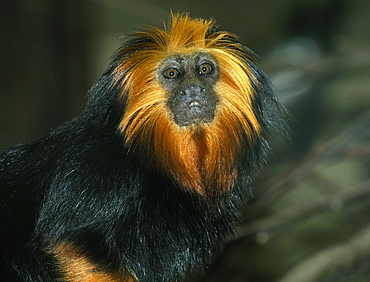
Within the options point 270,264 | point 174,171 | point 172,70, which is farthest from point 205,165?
point 270,264

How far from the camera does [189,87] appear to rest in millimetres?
2996

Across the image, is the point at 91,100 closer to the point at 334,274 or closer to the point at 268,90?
the point at 268,90

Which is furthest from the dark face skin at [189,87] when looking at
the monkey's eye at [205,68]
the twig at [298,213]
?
the twig at [298,213]

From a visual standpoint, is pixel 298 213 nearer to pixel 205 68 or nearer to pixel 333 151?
pixel 333 151

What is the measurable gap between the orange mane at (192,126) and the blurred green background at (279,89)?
1.25 metres

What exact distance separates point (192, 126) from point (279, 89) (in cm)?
219

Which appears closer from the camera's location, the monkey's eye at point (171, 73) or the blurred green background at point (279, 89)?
the monkey's eye at point (171, 73)

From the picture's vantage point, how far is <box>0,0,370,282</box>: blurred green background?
4531 mm

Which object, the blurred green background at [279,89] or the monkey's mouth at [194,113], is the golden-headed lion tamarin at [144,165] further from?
the blurred green background at [279,89]

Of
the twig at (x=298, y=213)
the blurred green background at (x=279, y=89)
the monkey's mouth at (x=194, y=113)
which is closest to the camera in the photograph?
the monkey's mouth at (x=194, y=113)

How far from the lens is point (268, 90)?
3.29 metres

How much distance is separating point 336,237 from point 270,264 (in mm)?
974

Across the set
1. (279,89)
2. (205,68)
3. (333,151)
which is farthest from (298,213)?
(205,68)

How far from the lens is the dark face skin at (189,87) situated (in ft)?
9.81
